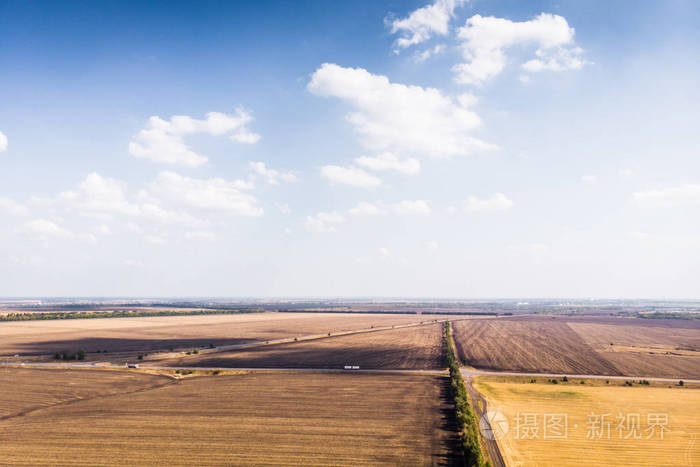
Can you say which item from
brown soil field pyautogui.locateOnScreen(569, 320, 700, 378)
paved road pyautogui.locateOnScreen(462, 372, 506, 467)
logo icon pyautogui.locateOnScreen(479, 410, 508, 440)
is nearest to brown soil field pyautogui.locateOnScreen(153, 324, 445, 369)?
paved road pyautogui.locateOnScreen(462, 372, 506, 467)

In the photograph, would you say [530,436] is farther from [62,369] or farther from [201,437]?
[62,369]

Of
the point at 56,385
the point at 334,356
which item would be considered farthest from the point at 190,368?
the point at 334,356

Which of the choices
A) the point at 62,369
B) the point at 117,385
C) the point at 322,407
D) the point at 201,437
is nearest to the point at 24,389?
the point at 117,385

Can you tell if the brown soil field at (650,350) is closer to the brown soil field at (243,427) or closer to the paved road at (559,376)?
the paved road at (559,376)

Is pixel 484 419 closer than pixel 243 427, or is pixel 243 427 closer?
pixel 243 427

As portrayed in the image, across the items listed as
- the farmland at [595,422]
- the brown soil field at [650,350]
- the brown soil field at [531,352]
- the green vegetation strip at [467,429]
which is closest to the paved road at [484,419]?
the farmland at [595,422]

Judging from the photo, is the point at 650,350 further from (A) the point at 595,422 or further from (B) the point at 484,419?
(B) the point at 484,419
